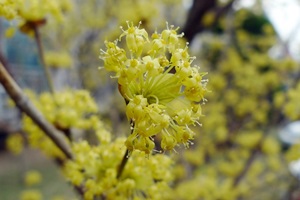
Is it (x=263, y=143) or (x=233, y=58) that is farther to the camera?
(x=233, y=58)

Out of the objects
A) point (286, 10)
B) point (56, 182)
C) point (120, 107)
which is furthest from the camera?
point (56, 182)

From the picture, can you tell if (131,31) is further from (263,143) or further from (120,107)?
(120,107)

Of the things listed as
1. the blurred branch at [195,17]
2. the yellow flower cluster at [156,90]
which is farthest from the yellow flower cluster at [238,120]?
the yellow flower cluster at [156,90]

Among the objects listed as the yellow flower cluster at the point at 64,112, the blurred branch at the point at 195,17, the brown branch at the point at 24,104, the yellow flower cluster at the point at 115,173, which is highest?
the blurred branch at the point at 195,17

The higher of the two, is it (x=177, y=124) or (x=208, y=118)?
(x=208, y=118)

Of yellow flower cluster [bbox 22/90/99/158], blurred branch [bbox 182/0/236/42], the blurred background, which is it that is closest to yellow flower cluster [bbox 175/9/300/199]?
the blurred background

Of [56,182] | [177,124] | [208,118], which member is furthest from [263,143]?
[56,182]

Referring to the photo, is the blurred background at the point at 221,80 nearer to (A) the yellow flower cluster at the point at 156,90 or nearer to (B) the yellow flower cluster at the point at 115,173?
(B) the yellow flower cluster at the point at 115,173
